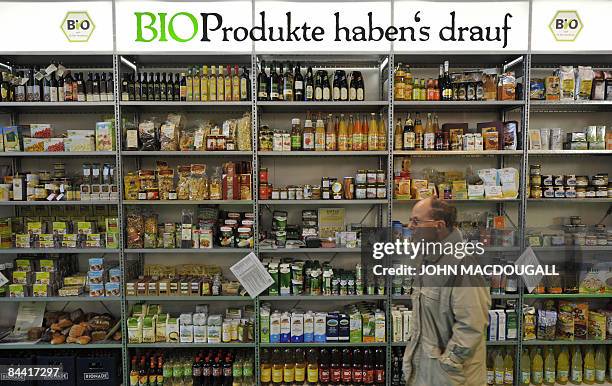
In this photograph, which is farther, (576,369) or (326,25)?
(576,369)

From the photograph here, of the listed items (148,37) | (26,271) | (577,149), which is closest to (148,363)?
(26,271)

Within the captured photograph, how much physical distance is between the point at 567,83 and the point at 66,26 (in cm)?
441

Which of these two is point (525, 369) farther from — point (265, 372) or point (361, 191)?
point (265, 372)

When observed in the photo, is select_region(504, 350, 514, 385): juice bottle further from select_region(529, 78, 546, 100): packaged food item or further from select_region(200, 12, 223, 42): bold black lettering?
select_region(200, 12, 223, 42): bold black lettering

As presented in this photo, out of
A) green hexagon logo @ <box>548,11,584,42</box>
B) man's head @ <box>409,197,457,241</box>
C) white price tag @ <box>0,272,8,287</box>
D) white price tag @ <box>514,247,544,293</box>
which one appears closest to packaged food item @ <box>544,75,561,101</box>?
green hexagon logo @ <box>548,11,584,42</box>

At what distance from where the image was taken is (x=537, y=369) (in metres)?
4.04

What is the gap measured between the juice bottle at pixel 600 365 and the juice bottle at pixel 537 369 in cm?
49

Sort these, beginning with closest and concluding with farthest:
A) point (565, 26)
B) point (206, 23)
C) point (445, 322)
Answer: point (445, 322)
point (206, 23)
point (565, 26)

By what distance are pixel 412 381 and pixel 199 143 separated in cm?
255

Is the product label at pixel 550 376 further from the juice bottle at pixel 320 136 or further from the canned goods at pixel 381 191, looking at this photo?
the juice bottle at pixel 320 136

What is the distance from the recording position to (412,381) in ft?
8.52

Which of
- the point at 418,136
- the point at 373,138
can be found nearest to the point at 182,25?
the point at 373,138

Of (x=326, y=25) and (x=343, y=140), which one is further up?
(x=326, y=25)

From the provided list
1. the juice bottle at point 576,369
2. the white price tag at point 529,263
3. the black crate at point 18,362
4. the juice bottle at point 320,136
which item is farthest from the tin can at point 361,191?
the black crate at point 18,362
